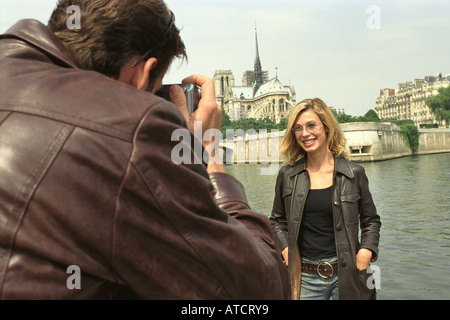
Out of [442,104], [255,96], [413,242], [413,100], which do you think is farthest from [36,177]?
[255,96]

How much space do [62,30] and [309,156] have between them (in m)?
2.05

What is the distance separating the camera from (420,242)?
6.65 meters

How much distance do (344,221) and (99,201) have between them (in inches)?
75.8

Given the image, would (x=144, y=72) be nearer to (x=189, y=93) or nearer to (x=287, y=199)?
(x=189, y=93)

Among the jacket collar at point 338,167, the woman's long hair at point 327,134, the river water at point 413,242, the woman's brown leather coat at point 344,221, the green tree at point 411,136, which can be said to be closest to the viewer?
the woman's brown leather coat at point 344,221

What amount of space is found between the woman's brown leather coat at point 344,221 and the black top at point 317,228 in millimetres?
37

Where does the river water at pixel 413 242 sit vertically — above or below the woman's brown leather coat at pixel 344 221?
below

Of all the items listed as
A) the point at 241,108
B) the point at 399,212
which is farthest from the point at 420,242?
the point at 241,108

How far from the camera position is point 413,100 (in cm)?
6288

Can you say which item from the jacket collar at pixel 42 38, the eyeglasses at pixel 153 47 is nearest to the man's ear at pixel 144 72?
the eyeglasses at pixel 153 47

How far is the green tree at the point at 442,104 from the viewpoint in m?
49.6

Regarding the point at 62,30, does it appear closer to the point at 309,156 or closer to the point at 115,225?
the point at 115,225

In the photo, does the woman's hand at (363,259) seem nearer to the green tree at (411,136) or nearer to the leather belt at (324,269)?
the leather belt at (324,269)

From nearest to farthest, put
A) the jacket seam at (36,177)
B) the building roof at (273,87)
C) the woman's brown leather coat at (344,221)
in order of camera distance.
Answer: the jacket seam at (36,177) < the woman's brown leather coat at (344,221) < the building roof at (273,87)
